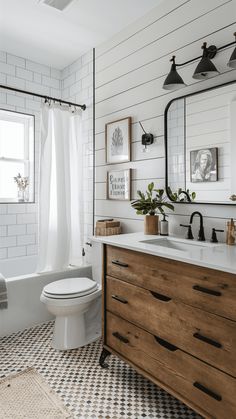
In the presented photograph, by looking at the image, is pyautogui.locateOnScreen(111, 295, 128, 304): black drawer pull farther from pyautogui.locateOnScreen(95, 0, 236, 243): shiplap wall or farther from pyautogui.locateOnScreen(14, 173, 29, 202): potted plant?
pyautogui.locateOnScreen(14, 173, 29, 202): potted plant

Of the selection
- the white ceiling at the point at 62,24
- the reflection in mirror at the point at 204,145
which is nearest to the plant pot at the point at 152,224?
the reflection in mirror at the point at 204,145

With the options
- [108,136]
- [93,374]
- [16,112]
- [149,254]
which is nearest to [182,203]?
[149,254]

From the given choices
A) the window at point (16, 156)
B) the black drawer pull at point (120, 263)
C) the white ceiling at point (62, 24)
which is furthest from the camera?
the window at point (16, 156)

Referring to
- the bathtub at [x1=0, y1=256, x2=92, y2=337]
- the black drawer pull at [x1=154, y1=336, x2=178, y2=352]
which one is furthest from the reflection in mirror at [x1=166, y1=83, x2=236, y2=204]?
the bathtub at [x1=0, y1=256, x2=92, y2=337]

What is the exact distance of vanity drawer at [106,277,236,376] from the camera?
1231 millimetres

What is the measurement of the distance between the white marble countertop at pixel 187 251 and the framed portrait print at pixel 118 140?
0.87m

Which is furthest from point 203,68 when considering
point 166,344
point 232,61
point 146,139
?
point 166,344

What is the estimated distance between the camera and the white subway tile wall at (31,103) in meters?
3.12

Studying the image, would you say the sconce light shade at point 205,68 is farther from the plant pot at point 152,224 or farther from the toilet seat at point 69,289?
the toilet seat at point 69,289

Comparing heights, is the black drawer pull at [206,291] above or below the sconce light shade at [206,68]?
below

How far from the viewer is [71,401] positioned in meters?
1.66

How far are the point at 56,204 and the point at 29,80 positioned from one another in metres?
1.55

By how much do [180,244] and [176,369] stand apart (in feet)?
2.44

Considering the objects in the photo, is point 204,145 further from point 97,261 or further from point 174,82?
point 97,261
